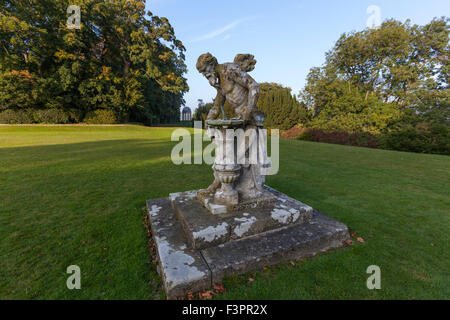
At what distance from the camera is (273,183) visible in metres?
5.00

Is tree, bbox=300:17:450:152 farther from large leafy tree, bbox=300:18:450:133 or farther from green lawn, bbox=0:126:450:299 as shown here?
green lawn, bbox=0:126:450:299

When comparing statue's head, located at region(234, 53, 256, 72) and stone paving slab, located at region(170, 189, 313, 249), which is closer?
stone paving slab, located at region(170, 189, 313, 249)

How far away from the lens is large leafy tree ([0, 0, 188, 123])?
60.3 ft

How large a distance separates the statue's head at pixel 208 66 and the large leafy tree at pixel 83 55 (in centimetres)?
2497

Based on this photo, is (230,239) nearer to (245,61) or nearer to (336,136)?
(245,61)

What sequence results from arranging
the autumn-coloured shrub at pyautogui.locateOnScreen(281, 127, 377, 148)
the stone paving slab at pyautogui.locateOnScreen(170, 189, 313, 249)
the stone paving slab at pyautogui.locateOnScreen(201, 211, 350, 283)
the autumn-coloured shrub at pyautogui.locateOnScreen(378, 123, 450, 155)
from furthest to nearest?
the autumn-coloured shrub at pyautogui.locateOnScreen(281, 127, 377, 148) → the autumn-coloured shrub at pyautogui.locateOnScreen(378, 123, 450, 155) → the stone paving slab at pyautogui.locateOnScreen(170, 189, 313, 249) → the stone paving slab at pyautogui.locateOnScreen(201, 211, 350, 283)

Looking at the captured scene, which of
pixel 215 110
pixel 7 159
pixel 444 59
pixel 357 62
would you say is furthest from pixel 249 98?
pixel 444 59

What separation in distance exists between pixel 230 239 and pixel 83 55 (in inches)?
1168

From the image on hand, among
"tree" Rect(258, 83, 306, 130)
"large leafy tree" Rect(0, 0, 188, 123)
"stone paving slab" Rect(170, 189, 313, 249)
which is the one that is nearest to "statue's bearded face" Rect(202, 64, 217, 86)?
"stone paving slab" Rect(170, 189, 313, 249)

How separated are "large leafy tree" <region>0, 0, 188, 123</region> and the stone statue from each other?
25052mm

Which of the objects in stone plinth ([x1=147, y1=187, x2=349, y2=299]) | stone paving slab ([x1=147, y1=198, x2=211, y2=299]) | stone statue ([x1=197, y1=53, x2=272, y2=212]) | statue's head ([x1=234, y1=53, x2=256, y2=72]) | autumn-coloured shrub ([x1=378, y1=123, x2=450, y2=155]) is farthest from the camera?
autumn-coloured shrub ([x1=378, y1=123, x2=450, y2=155])

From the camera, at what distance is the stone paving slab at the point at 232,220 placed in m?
2.12

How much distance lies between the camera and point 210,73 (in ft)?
8.50

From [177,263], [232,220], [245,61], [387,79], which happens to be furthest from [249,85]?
[387,79]
